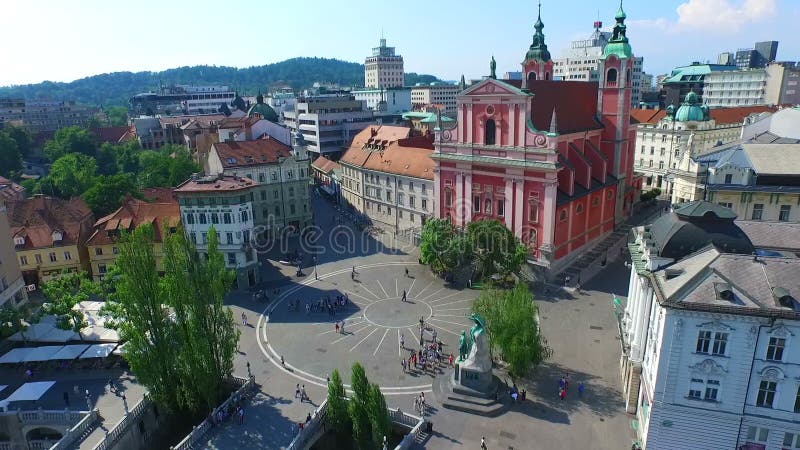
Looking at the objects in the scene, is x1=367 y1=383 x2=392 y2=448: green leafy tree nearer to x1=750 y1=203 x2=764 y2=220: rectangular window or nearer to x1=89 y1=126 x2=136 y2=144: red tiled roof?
x1=750 y1=203 x2=764 y2=220: rectangular window

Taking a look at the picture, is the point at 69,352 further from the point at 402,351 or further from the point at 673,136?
Answer: the point at 673,136

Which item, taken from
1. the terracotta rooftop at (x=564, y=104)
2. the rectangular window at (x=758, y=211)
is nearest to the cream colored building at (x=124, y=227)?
the terracotta rooftop at (x=564, y=104)

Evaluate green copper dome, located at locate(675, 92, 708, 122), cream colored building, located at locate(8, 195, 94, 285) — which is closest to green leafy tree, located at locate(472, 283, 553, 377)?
cream colored building, located at locate(8, 195, 94, 285)

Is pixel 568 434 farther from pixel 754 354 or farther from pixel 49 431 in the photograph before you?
pixel 49 431

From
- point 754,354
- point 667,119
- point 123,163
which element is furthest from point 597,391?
point 123,163

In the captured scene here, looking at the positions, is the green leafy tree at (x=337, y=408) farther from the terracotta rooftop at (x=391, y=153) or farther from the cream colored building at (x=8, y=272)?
the terracotta rooftop at (x=391, y=153)
